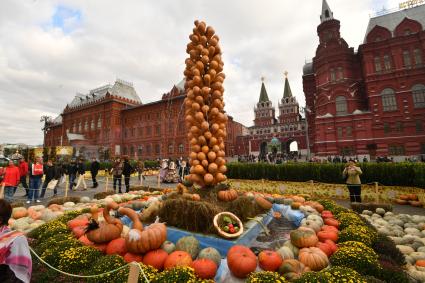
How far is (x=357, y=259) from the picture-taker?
11.5ft

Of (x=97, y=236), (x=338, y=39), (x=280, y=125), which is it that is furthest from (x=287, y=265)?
(x=280, y=125)

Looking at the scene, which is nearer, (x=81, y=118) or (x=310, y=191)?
(x=310, y=191)

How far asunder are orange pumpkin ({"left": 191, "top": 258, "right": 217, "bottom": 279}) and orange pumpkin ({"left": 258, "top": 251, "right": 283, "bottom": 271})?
77 cm

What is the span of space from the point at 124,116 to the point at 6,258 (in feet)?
194

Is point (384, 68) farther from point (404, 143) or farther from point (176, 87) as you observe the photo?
point (176, 87)

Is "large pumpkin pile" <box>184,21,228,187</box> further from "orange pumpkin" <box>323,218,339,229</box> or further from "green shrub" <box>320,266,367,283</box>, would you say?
"green shrub" <box>320,266,367,283</box>

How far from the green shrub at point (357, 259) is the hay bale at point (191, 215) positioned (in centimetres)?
219

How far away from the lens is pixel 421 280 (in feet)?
12.6

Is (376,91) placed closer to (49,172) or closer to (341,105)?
(341,105)

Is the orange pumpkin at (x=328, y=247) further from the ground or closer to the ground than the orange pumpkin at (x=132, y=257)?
closer to the ground

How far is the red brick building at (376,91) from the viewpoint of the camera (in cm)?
3117

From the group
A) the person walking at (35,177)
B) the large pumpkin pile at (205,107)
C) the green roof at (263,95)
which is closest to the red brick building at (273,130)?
the green roof at (263,95)

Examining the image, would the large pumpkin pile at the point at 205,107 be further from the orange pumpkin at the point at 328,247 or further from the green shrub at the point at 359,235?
the green shrub at the point at 359,235

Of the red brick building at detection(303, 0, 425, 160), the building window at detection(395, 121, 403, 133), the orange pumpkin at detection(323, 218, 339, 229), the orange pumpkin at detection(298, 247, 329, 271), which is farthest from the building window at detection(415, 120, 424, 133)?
the orange pumpkin at detection(298, 247, 329, 271)
